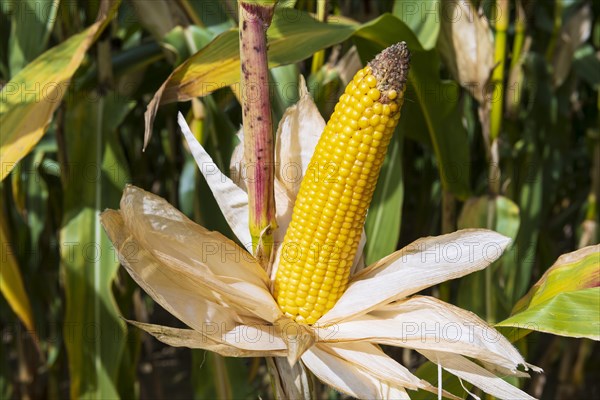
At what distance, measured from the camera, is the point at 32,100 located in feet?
3.28

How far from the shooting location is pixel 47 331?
225cm

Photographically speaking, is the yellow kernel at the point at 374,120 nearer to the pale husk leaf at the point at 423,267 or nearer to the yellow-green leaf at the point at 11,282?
the pale husk leaf at the point at 423,267

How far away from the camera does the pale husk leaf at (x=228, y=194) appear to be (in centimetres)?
76

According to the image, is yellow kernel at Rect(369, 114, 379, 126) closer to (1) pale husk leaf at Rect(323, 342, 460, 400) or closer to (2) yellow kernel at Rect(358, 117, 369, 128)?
(2) yellow kernel at Rect(358, 117, 369, 128)

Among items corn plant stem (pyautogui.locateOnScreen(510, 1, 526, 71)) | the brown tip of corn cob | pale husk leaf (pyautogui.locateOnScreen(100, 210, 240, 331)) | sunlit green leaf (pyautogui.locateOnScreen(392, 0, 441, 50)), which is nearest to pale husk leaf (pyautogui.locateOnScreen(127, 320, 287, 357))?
pale husk leaf (pyautogui.locateOnScreen(100, 210, 240, 331))

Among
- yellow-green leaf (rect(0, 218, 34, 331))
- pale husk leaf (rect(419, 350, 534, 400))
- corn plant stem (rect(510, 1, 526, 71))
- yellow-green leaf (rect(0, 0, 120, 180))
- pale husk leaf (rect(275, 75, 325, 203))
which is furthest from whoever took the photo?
corn plant stem (rect(510, 1, 526, 71))

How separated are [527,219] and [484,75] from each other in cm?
55

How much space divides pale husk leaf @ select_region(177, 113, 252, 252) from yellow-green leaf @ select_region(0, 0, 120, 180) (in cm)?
31

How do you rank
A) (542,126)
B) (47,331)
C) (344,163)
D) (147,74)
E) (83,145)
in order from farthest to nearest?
(47,331), (542,126), (147,74), (83,145), (344,163)

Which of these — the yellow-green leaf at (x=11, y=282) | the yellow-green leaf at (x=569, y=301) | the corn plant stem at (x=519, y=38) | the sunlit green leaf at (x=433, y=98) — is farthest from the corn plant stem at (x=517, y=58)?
the yellow-green leaf at (x=11, y=282)

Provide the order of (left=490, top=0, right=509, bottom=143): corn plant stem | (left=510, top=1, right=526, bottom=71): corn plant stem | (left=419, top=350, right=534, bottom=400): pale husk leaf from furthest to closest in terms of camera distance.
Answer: (left=510, top=1, right=526, bottom=71): corn plant stem, (left=490, top=0, right=509, bottom=143): corn plant stem, (left=419, top=350, right=534, bottom=400): pale husk leaf

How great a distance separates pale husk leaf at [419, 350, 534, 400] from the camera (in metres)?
0.71

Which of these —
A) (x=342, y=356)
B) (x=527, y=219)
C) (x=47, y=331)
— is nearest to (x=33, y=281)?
(x=47, y=331)

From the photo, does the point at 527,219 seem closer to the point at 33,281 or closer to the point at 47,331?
the point at 33,281
